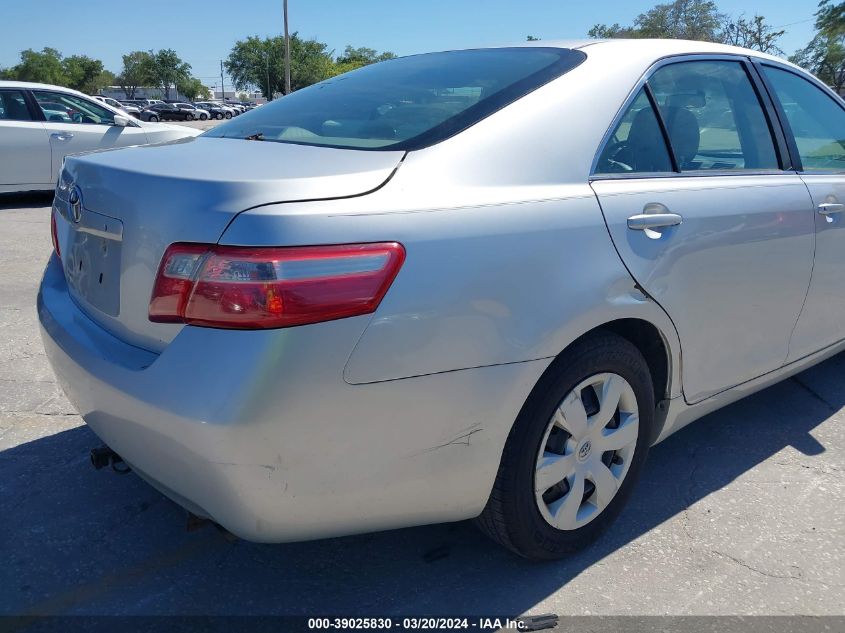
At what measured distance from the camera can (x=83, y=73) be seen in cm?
9669

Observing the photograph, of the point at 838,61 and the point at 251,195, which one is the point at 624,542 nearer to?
the point at 251,195

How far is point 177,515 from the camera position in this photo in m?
2.61

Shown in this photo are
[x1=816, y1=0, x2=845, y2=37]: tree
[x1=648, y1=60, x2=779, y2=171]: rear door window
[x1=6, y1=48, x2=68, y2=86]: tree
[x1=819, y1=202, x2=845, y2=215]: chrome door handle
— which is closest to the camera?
[x1=648, y1=60, x2=779, y2=171]: rear door window

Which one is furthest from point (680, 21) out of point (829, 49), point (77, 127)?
point (77, 127)

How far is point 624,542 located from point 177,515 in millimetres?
A: 1543

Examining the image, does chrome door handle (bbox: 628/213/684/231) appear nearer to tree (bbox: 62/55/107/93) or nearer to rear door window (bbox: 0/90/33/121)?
rear door window (bbox: 0/90/33/121)

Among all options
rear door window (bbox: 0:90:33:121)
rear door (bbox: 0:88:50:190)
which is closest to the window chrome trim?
rear door (bbox: 0:88:50:190)

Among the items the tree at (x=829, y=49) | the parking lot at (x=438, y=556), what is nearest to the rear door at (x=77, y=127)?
the parking lot at (x=438, y=556)

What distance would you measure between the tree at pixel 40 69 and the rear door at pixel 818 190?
96523 millimetres

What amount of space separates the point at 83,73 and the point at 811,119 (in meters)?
108

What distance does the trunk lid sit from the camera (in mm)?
1738

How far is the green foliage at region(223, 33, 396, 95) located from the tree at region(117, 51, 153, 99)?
19949 millimetres

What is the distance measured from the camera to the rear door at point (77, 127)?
29.5ft

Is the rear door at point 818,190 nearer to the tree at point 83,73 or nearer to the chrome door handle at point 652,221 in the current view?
the chrome door handle at point 652,221
